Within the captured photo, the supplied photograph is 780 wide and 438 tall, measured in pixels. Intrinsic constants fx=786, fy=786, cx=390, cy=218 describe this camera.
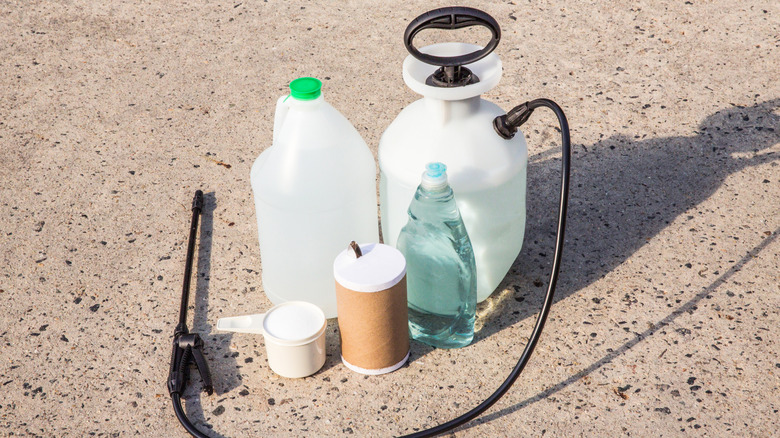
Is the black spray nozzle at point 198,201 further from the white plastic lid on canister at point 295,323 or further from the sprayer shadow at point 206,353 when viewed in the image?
the white plastic lid on canister at point 295,323

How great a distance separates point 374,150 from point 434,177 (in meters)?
0.91

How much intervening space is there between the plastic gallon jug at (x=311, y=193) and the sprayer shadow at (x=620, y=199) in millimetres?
381

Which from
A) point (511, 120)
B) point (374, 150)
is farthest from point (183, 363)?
point (374, 150)

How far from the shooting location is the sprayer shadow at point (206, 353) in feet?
5.24

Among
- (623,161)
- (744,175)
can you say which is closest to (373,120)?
(623,161)

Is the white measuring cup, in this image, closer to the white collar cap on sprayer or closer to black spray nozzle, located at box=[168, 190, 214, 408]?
black spray nozzle, located at box=[168, 190, 214, 408]

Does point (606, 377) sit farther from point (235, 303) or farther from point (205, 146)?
point (205, 146)

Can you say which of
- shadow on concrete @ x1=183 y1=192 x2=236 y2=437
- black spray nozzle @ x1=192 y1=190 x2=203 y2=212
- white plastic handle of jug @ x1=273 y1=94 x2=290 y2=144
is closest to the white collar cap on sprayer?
white plastic handle of jug @ x1=273 y1=94 x2=290 y2=144

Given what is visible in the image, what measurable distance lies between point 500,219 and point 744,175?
942mm

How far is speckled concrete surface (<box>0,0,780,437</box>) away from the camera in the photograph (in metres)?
1.60

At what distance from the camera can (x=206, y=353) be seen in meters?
1.72

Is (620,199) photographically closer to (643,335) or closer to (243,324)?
(643,335)

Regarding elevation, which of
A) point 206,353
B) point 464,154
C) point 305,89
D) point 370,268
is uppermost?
point 305,89

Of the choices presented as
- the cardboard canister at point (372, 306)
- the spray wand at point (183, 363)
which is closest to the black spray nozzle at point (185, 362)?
the spray wand at point (183, 363)
